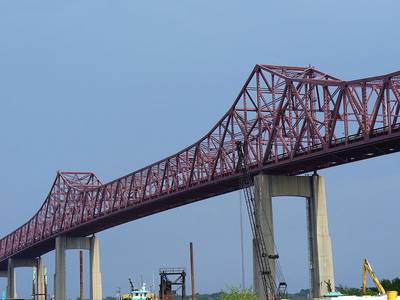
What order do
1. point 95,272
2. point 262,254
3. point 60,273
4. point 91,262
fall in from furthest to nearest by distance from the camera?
point 91,262, point 60,273, point 95,272, point 262,254

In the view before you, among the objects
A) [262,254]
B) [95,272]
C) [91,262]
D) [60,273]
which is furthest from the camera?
[91,262]

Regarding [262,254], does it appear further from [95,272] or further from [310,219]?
[95,272]

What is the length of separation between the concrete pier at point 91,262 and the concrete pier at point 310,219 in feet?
241

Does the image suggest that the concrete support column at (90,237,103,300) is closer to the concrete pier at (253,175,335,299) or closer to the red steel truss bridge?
the red steel truss bridge

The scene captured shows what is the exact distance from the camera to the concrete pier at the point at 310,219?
373 ft

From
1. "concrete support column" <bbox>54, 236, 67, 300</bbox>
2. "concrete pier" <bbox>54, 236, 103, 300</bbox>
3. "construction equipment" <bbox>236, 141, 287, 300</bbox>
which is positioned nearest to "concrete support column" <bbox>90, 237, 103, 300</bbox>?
"concrete pier" <bbox>54, 236, 103, 300</bbox>

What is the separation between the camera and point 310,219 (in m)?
119

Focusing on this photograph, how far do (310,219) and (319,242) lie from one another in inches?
182

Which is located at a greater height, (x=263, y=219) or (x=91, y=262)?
(x=263, y=219)

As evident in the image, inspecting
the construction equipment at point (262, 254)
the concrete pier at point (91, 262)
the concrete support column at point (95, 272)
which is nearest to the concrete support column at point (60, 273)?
the concrete pier at point (91, 262)

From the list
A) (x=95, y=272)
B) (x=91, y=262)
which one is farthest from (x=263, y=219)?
(x=91, y=262)

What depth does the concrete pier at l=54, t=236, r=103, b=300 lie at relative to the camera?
599ft

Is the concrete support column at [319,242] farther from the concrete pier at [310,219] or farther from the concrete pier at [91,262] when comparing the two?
the concrete pier at [91,262]

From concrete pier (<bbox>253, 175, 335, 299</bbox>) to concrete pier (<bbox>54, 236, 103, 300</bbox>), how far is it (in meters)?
73.3
